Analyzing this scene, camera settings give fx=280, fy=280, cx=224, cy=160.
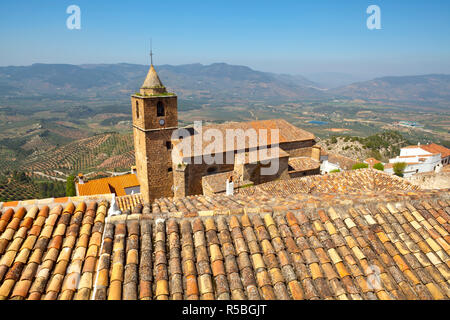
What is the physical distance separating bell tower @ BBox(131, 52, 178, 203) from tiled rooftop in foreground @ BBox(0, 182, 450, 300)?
46.8 feet

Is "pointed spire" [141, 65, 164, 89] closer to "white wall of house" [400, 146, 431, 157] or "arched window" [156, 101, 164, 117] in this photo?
"arched window" [156, 101, 164, 117]

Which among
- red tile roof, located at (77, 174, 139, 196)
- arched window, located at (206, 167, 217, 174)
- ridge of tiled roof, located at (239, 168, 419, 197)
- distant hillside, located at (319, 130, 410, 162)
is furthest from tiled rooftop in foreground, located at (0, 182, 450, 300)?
distant hillside, located at (319, 130, 410, 162)

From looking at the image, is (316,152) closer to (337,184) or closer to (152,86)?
(337,184)

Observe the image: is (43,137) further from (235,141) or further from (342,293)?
(342,293)

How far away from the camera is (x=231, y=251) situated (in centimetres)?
344

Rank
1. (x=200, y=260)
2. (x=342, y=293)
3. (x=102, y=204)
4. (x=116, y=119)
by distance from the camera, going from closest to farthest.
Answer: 1. (x=342, y=293)
2. (x=200, y=260)
3. (x=102, y=204)
4. (x=116, y=119)

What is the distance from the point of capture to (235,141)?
19078 millimetres

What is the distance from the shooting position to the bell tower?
17969 millimetres

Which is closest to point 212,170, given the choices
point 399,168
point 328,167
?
point 328,167

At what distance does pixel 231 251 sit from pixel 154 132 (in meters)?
15.8

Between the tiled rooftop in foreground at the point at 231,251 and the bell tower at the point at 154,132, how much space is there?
14.3 metres
